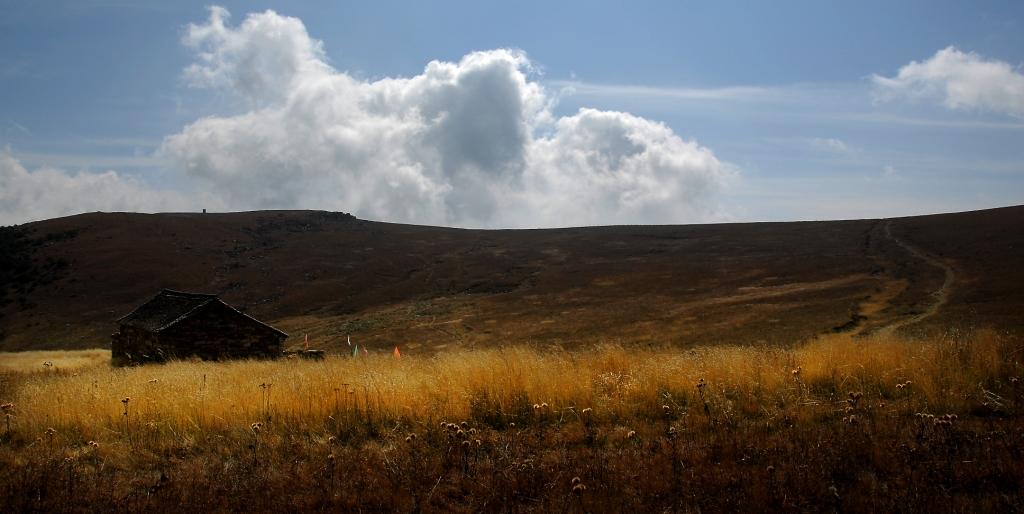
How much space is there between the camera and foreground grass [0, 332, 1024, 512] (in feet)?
15.5

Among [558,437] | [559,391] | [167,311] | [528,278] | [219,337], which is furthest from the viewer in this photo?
[528,278]

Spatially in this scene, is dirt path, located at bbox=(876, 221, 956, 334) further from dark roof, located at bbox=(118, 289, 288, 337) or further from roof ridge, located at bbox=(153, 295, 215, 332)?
roof ridge, located at bbox=(153, 295, 215, 332)

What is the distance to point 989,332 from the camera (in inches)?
328

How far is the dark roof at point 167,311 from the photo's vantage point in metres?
25.2

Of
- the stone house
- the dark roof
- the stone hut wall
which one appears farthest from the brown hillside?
the dark roof

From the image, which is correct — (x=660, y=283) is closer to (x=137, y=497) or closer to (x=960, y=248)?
(x=960, y=248)

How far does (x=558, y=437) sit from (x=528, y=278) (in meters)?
57.6

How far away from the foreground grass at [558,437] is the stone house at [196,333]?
686 inches

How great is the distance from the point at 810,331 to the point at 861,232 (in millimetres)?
54422

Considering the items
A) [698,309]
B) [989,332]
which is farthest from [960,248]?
[989,332]

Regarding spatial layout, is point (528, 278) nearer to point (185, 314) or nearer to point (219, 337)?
point (219, 337)

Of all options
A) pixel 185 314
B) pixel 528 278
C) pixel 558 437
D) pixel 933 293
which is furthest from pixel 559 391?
pixel 528 278

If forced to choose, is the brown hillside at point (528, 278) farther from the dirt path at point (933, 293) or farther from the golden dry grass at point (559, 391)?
the golden dry grass at point (559, 391)

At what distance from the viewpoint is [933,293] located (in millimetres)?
34156
